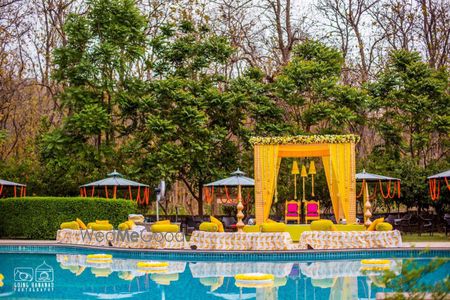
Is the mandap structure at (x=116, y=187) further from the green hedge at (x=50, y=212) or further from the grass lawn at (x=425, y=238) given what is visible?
the grass lawn at (x=425, y=238)

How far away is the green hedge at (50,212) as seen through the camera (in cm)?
2009

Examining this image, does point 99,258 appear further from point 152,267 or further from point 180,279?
point 180,279

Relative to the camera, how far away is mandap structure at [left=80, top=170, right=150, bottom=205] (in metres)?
20.6

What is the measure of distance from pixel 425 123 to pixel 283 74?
5.65m

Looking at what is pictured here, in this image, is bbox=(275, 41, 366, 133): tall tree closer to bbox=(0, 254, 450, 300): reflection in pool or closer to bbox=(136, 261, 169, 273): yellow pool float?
bbox=(0, 254, 450, 300): reflection in pool

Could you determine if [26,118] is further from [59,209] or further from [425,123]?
[425,123]

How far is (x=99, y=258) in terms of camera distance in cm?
1511

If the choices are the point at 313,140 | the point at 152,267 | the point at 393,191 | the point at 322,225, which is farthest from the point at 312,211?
the point at 152,267

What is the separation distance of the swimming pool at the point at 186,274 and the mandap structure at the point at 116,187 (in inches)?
145

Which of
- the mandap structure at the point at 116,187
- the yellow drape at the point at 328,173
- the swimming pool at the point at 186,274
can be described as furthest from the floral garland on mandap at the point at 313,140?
the mandap structure at the point at 116,187

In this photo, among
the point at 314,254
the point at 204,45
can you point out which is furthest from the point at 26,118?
the point at 314,254

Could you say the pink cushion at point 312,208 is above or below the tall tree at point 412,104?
below

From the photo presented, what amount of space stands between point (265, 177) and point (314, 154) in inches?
70.7

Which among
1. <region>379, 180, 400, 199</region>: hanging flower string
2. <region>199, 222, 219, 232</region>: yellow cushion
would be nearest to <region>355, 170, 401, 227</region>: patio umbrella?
<region>379, 180, 400, 199</region>: hanging flower string
